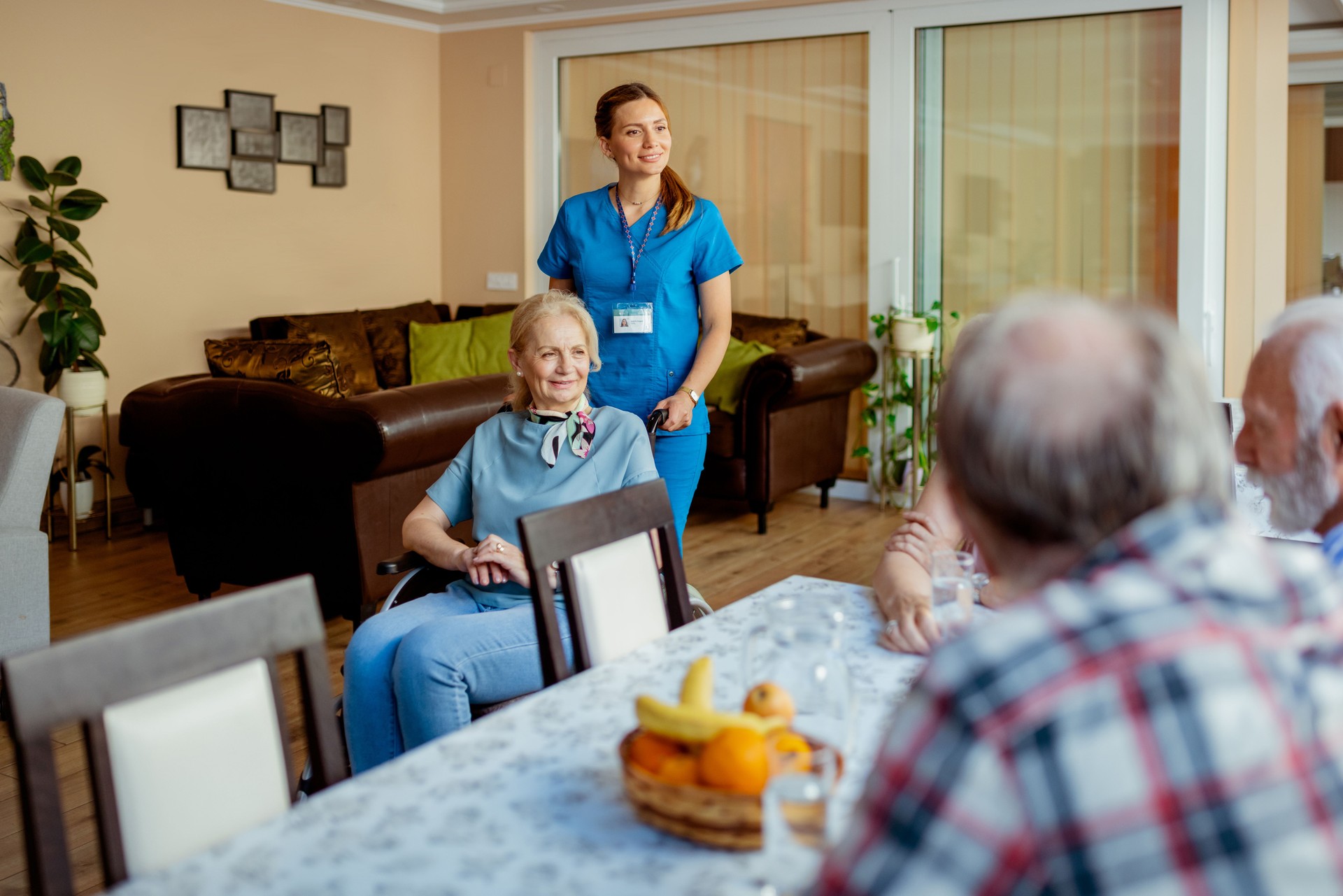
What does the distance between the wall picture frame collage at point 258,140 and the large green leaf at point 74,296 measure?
39.1 inches

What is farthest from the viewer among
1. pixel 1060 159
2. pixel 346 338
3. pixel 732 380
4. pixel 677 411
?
Answer: pixel 346 338

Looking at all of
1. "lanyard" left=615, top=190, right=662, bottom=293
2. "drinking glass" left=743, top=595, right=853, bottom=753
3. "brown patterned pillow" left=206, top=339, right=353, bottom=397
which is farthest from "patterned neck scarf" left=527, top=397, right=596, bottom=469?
"brown patterned pillow" left=206, top=339, right=353, bottom=397

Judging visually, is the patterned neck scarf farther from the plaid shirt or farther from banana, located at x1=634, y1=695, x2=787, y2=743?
the plaid shirt

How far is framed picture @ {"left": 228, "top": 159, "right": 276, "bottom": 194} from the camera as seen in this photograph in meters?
6.35

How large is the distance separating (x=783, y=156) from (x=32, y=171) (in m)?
3.58

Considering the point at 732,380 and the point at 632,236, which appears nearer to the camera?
the point at 632,236

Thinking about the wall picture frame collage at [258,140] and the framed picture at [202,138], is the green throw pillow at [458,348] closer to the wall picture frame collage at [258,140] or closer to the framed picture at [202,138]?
the wall picture frame collage at [258,140]

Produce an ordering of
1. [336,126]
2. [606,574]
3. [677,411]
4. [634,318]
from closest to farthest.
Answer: [606,574]
[677,411]
[634,318]
[336,126]

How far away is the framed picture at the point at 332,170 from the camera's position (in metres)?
6.80

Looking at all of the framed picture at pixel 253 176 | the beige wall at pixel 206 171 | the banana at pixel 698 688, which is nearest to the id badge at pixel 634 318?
the banana at pixel 698 688

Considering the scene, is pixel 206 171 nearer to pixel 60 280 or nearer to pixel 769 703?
pixel 60 280

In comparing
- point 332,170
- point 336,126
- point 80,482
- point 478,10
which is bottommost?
point 80,482

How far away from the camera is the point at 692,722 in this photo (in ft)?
3.76

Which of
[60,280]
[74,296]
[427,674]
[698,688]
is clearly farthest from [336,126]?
[698,688]
